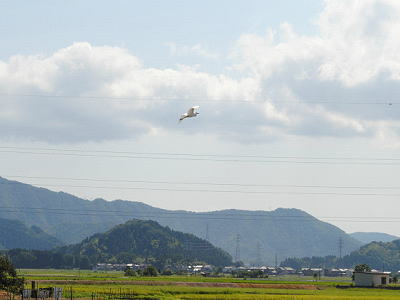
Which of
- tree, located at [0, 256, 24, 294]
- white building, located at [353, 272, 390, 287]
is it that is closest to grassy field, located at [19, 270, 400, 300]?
white building, located at [353, 272, 390, 287]

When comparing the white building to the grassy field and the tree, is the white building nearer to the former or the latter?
the grassy field

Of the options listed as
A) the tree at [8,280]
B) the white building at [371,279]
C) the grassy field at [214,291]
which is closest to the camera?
the tree at [8,280]

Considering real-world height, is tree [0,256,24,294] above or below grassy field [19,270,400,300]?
above

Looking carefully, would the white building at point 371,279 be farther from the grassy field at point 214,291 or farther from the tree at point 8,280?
the tree at point 8,280

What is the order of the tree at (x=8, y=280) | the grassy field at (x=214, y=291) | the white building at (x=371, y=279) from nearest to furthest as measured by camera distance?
the tree at (x=8, y=280), the grassy field at (x=214, y=291), the white building at (x=371, y=279)

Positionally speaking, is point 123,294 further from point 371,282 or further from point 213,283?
point 371,282

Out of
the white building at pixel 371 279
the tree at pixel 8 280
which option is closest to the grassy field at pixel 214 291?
the white building at pixel 371 279

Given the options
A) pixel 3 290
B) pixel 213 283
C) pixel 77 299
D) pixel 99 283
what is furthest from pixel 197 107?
pixel 213 283

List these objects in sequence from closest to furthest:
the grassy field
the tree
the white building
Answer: the tree < the grassy field < the white building

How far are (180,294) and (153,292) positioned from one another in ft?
21.1

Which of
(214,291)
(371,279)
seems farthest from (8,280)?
(371,279)

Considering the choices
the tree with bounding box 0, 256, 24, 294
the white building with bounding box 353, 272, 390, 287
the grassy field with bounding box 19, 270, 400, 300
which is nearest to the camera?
the tree with bounding box 0, 256, 24, 294

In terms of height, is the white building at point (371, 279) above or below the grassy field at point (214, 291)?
above

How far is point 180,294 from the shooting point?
146250mm
